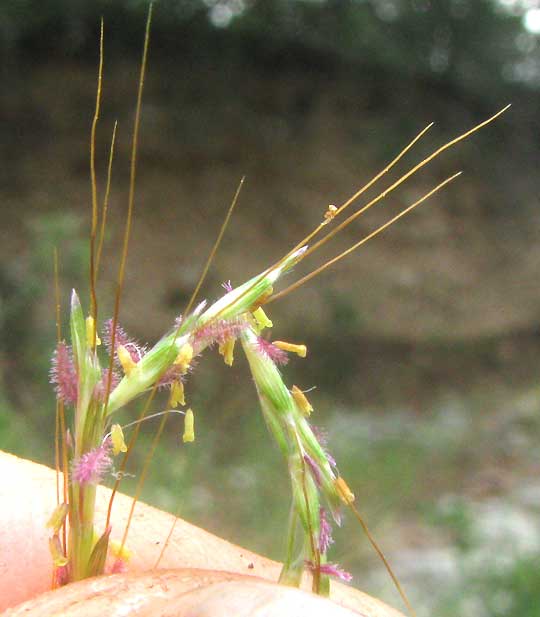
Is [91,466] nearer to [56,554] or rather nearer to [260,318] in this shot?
[56,554]

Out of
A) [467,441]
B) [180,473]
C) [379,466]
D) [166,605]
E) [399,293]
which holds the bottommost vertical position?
[166,605]

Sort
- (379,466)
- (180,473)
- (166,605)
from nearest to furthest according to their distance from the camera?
(166,605)
(180,473)
(379,466)

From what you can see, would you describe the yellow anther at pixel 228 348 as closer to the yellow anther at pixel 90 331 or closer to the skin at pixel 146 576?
the yellow anther at pixel 90 331

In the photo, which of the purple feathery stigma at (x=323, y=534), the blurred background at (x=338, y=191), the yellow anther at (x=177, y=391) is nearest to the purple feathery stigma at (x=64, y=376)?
the yellow anther at (x=177, y=391)

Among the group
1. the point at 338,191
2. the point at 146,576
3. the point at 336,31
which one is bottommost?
the point at 146,576

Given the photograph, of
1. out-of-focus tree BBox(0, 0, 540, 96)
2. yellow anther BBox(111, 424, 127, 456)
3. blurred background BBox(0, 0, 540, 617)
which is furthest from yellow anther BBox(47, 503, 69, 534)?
out-of-focus tree BBox(0, 0, 540, 96)

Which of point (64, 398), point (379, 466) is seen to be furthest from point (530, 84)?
point (64, 398)

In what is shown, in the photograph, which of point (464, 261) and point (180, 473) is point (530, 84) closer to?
point (464, 261)

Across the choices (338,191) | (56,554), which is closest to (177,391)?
(56,554)
